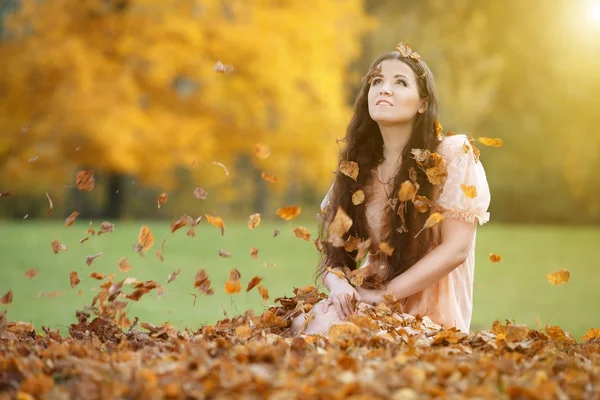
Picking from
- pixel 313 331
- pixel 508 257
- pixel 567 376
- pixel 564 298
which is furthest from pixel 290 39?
pixel 567 376

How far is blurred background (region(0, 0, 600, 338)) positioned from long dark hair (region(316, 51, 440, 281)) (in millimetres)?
2150

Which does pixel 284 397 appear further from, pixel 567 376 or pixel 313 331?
pixel 313 331

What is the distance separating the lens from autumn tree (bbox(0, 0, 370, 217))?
1087 centimetres

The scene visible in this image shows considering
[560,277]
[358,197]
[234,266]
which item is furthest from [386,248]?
[234,266]

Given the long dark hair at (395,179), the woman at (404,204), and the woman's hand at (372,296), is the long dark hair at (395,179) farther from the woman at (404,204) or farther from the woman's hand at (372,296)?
the woman's hand at (372,296)

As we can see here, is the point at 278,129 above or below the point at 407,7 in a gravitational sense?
below

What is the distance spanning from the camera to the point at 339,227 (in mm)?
3150

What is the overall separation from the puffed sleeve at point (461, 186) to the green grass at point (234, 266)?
159cm

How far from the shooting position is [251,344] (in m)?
2.53

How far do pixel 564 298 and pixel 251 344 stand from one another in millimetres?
4840

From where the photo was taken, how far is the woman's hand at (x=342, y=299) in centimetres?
298

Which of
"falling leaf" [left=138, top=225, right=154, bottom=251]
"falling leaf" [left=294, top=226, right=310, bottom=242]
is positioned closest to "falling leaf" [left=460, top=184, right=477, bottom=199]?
"falling leaf" [left=294, top=226, right=310, bottom=242]

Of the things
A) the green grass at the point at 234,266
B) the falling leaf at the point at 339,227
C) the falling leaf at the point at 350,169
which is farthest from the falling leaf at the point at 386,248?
the green grass at the point at 234,266

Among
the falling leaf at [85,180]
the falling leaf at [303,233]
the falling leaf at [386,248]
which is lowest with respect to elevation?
the falling leaf at [303,233]
